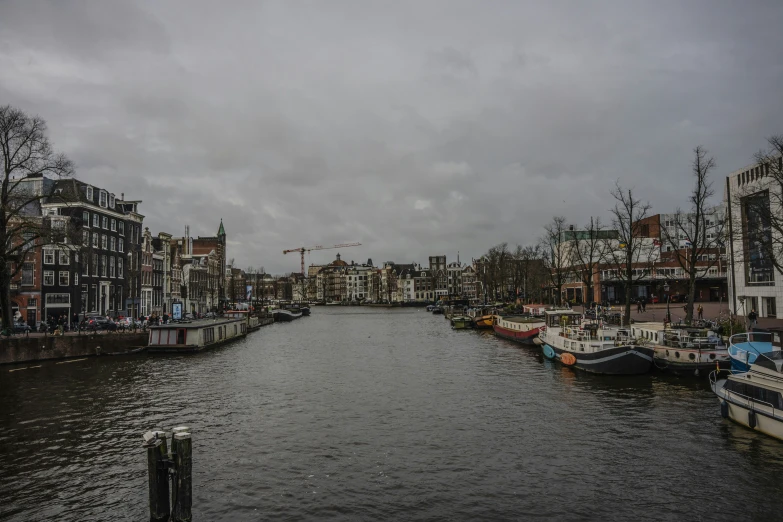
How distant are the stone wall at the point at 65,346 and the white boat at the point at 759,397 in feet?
171

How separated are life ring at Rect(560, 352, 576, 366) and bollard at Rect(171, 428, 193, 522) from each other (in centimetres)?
3346

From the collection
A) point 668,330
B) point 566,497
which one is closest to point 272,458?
point 566,497

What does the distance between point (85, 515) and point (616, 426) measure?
21862mm

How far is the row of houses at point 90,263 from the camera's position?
70.6m

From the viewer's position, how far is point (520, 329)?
6775 cm

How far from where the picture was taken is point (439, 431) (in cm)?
2559

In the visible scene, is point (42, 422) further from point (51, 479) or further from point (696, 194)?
point (696, 194)

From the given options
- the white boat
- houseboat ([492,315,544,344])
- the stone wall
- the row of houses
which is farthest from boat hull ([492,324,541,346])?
the row of houses

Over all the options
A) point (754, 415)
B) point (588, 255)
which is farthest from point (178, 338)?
point (588, 255)

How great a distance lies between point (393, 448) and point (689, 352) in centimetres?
2483

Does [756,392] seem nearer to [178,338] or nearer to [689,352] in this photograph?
[689,352]

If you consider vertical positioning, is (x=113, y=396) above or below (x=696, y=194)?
below

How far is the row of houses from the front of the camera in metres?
70.6

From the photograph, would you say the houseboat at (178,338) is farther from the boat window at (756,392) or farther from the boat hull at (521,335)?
the boat window at (756,392)
